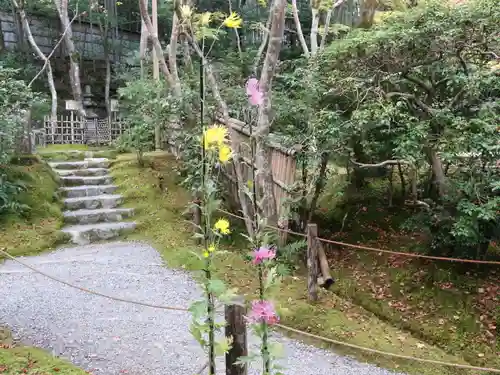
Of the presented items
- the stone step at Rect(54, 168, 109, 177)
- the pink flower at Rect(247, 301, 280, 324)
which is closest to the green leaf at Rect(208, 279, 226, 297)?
the pink flower at Rect(247, 301, 280, 324)

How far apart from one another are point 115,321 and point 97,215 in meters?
3.29

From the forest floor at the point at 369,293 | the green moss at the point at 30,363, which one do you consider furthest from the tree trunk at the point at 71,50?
the green moss at the point at 30,363

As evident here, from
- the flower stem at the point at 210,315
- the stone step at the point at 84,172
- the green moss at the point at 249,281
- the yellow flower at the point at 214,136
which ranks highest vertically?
the yellow flower at the point at 214,136

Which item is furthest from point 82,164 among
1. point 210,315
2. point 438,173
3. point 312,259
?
point 210,315

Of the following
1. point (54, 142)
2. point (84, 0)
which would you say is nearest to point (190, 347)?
point (54, 142)

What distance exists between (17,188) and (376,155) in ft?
17.4

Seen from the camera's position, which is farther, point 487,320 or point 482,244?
point 482,244

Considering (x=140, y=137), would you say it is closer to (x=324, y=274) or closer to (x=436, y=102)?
(x=324, y=274)

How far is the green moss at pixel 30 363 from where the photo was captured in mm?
3002

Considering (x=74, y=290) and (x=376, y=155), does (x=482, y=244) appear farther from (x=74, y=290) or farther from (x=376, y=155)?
(x=74, y=290)

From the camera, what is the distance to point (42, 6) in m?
14.7

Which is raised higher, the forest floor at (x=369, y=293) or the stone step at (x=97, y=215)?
the stone step at (x=97, y=215)

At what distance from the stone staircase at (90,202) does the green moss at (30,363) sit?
314 cm

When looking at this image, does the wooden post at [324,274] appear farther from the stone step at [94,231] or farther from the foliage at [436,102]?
the stone step at [94,231]
